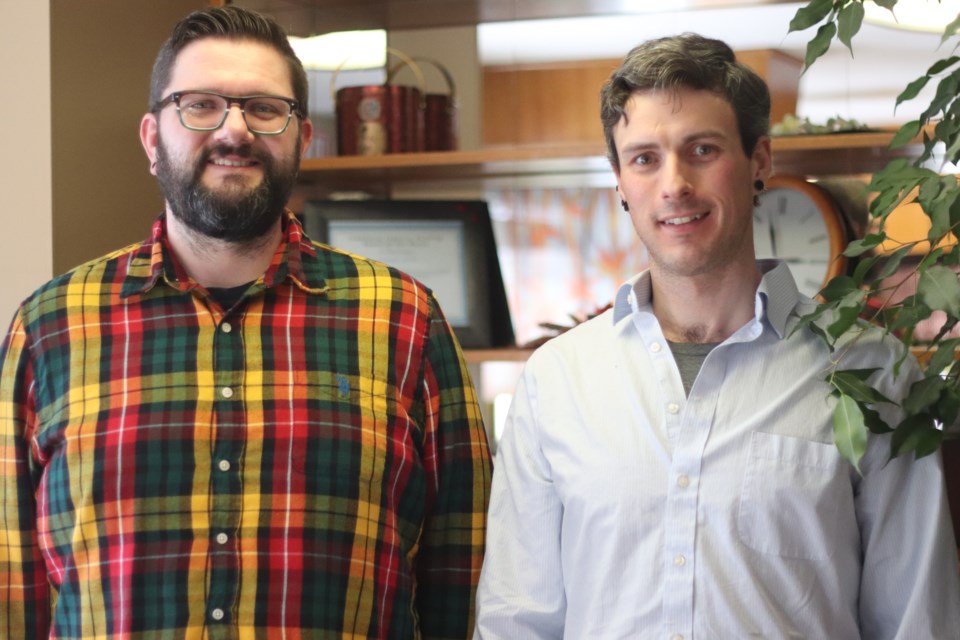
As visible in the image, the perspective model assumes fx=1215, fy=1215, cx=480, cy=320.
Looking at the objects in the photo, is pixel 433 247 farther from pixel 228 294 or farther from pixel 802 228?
pixel 228 294

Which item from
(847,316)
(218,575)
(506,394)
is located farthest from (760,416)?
(506,394)

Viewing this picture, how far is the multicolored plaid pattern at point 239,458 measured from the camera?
1572 millimetres

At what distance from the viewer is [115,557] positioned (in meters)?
1.57

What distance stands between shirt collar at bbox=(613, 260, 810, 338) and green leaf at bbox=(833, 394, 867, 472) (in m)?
0.22

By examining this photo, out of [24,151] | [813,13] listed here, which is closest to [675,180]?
[813,13]

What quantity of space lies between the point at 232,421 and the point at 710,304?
2.12ft

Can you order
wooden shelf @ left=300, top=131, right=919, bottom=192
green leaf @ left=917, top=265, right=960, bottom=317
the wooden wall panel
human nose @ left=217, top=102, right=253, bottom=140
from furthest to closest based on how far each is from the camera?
the wooden wall panel → wooden shelf @ left=300, top=131, right=919, bottom=192 → human nose @ left=217, top=102, right=253, bottom=140 → green leaf @ left=917, top=265, right=960, bottom=317

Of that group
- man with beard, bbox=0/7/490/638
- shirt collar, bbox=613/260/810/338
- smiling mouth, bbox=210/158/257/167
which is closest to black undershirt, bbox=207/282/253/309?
man with beard, bbox=0/7/490/638

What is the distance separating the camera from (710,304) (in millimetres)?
1561

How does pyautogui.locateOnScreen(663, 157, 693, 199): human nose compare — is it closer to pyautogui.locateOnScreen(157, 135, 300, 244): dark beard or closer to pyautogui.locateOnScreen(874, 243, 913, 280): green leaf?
pyautogui.locateOnScreen(874, 243, 913, 280): green leaf

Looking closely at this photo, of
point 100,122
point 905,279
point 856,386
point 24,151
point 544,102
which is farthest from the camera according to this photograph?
point 544,102

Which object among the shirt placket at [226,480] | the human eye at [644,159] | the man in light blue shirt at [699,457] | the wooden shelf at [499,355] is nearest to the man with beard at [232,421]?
the shirt placket at [226,480]

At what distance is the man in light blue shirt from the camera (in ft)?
4.65

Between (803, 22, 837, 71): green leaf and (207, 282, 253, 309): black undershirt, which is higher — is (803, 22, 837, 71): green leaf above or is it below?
above
